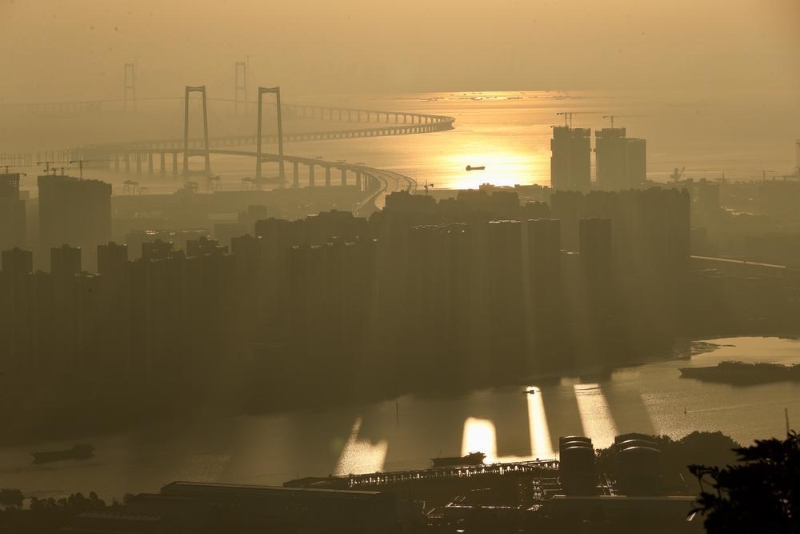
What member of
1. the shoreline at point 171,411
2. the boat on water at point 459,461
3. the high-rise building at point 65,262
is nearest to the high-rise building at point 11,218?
the high-rise building at point 65,262

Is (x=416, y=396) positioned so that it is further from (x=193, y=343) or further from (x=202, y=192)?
(x=202, y=192)

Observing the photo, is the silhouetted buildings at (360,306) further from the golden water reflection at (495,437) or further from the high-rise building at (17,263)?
the golden water reflection at (495,437)

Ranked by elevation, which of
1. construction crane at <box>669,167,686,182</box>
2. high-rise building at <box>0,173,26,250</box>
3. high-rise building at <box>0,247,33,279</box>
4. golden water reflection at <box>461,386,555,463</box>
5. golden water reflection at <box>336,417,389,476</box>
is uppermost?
construction crane at <box>669,167,686,182</box>

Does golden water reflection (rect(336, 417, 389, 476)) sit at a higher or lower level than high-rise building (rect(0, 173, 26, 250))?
lower

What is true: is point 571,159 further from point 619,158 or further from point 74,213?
point 74,213

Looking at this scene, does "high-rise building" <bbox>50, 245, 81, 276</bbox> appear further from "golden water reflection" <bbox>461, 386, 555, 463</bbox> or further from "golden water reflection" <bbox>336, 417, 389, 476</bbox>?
"golden water reflection" <bbox>461, 386, 555, 463</bbox>

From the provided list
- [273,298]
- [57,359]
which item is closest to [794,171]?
[273,298]

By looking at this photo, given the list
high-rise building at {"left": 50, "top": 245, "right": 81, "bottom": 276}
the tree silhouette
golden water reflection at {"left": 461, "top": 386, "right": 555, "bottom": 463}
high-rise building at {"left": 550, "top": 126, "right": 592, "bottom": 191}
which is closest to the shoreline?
golden water reflection at {"left": 461, "top": 386, "right": 555, "bottom": 463}
